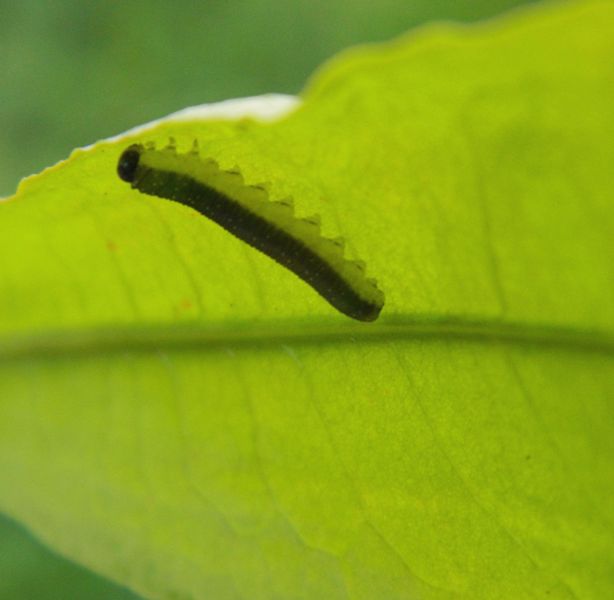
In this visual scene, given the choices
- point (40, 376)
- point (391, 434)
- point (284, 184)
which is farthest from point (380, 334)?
point (40, 376)

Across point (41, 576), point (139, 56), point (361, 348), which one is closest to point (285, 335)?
point (361, 348)

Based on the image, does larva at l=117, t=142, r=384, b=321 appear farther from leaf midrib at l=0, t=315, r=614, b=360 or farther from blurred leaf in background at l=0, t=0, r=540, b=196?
blurred leaf in background at l=0, t=0, r=540, b=196

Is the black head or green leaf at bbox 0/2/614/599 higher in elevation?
the black head

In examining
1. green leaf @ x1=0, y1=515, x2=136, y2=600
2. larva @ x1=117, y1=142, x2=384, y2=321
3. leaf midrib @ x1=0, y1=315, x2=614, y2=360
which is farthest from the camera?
green leaf @ x1=0, y1=515, x2=136, y2=600

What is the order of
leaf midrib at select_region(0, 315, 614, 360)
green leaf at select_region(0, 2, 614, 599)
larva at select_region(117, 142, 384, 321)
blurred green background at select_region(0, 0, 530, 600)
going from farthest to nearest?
blurred green background at select_region(0, 0, 530, 600) < larva at select_region(117, 142, 384, 321) < leaf midrib at select_region(0, 315, 614, 360) < green leaf at select_region(0, 2, 614, 599)

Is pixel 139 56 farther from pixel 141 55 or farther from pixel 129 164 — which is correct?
pixel 129 164

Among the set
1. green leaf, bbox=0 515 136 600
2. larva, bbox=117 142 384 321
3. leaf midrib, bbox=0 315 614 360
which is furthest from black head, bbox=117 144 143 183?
green leaf, bbox=0 515 136 600

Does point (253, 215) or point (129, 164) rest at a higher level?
point (129, 164)

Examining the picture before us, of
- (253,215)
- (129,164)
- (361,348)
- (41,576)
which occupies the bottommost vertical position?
(41,576)
